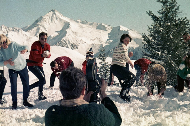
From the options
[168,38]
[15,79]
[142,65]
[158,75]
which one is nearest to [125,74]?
[158,75]

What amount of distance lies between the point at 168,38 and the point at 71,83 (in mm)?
19205

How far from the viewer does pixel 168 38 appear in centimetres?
1925

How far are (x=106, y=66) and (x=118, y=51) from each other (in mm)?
24783

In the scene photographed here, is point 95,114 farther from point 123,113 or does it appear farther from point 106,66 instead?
point 106,66

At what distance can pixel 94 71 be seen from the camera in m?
2.67

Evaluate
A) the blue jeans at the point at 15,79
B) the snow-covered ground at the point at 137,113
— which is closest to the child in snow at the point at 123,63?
the snow-covered ground at the point at 137,113

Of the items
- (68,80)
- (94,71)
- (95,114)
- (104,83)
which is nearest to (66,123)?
(95,114)

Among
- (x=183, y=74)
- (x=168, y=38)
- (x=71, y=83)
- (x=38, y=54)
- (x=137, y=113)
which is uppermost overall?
(x=168, y=38)

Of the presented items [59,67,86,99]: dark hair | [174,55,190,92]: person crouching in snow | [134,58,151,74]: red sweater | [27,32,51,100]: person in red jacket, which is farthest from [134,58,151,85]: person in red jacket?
[59,67,86,99]: dark hair

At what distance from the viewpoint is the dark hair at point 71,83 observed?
1.93 meters

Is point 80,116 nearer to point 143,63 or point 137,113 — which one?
point 137,113

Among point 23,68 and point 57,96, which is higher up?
point 23,68

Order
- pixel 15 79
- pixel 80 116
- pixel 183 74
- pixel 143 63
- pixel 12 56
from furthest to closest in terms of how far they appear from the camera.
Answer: pixel 143 63
pixel 183 74
pixel 15 79
pixel 12 56
pixel 80 116

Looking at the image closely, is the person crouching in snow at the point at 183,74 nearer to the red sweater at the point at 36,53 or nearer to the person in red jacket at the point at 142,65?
the person in red jacket at the point at 142,65
